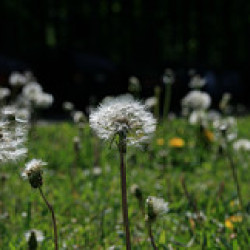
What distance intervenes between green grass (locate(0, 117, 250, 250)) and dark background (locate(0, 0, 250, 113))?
906 centimetres

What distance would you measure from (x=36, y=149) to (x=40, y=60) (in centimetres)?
803

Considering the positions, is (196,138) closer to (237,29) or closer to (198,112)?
(198,112)

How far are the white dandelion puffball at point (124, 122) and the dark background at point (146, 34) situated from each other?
453 inches

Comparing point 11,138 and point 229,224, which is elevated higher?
point 11,138

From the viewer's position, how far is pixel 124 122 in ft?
4.54

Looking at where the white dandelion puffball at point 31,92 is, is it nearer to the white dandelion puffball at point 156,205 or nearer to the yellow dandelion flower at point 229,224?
the yellow dandelion flower at point 229,224

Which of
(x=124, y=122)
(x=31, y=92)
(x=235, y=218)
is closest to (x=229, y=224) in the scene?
(x=235, y=218)

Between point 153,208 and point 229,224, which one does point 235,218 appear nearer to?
point 229,224

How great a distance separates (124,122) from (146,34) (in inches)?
590

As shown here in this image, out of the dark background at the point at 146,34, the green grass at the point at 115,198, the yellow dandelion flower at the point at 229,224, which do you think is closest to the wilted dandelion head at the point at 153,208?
the green grass at the point at 115,198

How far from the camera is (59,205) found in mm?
2686

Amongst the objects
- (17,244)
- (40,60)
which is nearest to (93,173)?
(17,244)

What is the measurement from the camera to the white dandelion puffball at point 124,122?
4.46 feet

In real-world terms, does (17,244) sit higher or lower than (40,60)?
lower
